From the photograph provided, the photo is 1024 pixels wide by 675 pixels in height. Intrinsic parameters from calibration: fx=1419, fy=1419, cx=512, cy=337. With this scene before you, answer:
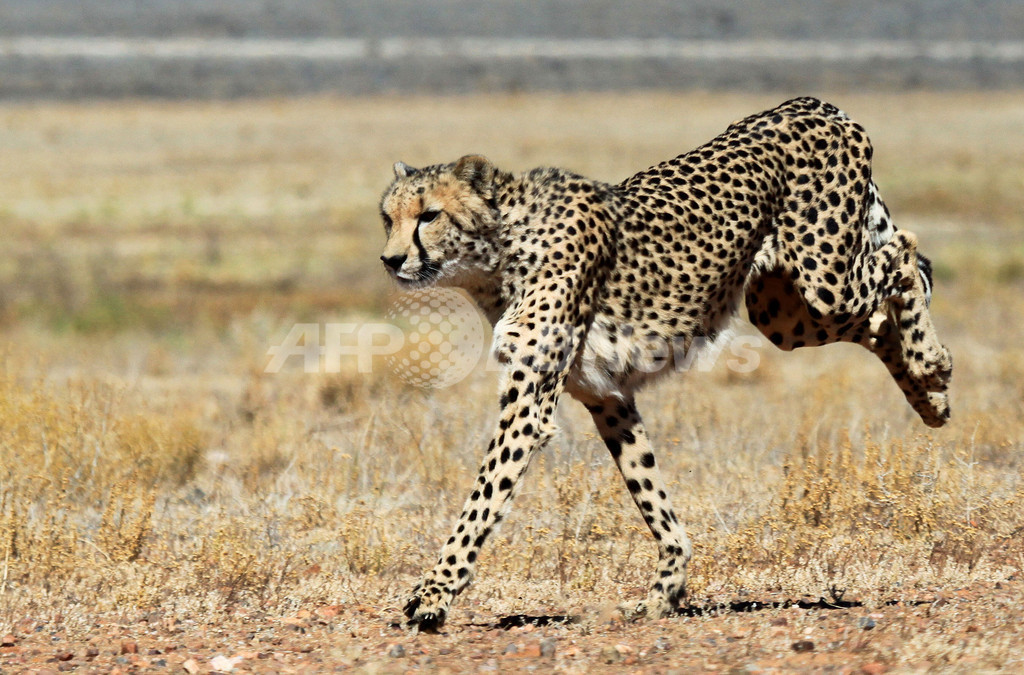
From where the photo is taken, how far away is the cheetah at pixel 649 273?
5039mm

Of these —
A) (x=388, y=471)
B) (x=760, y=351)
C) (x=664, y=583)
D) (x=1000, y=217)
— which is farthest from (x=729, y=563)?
(x=1000, y=217)

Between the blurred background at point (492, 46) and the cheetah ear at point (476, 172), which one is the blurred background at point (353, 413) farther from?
the blurred background at point (492, 46)

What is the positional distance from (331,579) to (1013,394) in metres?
5.65

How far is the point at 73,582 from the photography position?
225 inches

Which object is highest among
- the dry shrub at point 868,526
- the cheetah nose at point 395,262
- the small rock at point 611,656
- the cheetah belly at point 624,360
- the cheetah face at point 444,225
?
the cheetah face at point 444,225

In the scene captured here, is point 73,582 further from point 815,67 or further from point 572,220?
point 815,67

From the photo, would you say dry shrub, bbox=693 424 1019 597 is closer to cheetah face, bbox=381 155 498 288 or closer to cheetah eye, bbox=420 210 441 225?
cheetah face, bbox=381 155 498 288

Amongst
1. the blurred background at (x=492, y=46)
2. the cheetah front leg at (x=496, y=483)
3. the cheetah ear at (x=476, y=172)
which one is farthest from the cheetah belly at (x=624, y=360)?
the blurred background at (x=492, y=46)

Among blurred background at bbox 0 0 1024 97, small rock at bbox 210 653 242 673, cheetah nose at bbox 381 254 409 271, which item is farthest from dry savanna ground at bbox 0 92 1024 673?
blurred background at bbox 0 0 1024 97

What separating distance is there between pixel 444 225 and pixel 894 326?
7.07 feet

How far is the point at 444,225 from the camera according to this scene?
516cm

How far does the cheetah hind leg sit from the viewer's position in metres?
5.94

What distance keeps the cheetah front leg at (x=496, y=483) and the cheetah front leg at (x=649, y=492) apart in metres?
0.49

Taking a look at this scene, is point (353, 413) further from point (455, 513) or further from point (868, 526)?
point (868, 526)
